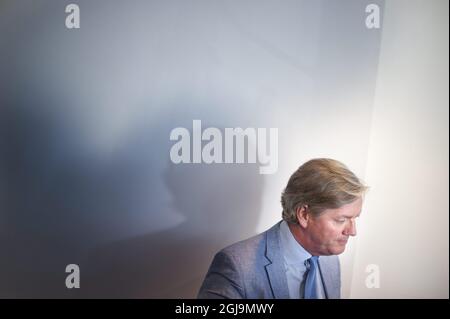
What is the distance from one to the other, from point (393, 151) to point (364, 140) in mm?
119

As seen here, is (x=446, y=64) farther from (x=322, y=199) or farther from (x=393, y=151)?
(x=322, y=199)

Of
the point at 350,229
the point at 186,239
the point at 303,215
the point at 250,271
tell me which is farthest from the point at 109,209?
the point at 350,229

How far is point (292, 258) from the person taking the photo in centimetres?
162

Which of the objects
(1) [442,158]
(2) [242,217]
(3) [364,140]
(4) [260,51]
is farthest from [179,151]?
(1) [442,158]

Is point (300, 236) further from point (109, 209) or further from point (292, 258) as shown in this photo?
point (109, 209)

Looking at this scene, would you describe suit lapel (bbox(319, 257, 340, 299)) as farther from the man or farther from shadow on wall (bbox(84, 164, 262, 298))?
shadow on wall (bbox(84, 164, 262, 298))

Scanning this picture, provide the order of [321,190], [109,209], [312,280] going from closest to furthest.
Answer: [321,190] < [312,280] < [109,209]

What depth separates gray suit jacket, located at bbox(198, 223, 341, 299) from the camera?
155 centimetres

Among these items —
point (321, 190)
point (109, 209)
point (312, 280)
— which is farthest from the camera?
point (109, 209)

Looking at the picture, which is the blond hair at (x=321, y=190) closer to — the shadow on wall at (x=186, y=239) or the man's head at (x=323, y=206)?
the man's head at (x=323, y=206)

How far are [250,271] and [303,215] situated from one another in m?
0.24

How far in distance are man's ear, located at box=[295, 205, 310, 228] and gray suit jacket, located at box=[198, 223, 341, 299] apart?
81 mm

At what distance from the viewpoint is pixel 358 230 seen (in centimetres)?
191

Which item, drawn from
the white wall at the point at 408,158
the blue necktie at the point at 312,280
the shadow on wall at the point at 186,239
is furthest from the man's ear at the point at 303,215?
the white wall at the point at 408,158
